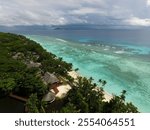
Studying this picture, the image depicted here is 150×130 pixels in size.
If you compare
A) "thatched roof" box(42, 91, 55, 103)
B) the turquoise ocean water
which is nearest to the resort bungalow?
"thatched roof" box(42, 91, 55, 103)

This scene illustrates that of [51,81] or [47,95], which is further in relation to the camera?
[51,81]

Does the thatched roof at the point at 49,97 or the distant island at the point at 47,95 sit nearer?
the distant island at the point at 47,95

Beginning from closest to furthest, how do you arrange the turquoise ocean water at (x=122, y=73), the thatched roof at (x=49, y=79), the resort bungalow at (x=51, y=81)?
1. the resort bungalow at (x=51, y=81)
2. the thatched roof at (x=49, y=79)
3. the turquoise ocean water at (x=122, y=73)

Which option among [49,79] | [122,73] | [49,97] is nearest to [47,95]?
[49,97]

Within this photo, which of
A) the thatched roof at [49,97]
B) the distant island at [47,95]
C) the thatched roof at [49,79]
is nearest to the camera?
the distant island at [47,95]

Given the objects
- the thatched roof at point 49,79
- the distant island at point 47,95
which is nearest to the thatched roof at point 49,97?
the distant island at point 47,95

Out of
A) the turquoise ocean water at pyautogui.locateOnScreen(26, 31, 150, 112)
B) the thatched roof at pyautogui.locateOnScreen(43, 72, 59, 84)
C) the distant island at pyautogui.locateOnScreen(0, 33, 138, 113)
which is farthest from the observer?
the turquoise ocean water at pyautogui.locateOnScreen(26, 31, 150, 112)

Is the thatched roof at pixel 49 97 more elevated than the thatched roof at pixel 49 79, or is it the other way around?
the thatched roof at pixel 49 79

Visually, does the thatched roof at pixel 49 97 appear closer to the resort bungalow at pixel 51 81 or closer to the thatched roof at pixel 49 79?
the resort bungalow at pixel 51 81

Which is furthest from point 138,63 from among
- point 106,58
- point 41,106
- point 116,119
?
point 116,119

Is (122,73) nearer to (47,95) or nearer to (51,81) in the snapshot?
(51,81)

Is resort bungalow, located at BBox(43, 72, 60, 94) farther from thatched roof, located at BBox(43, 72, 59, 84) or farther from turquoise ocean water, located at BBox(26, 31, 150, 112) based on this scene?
turquoise ocean water, located at BBox(26, 31, 150, 112)

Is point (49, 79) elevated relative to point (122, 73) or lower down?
elevated
